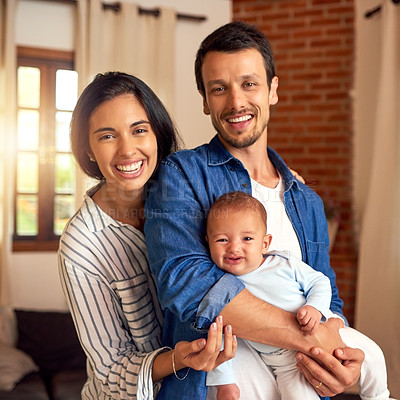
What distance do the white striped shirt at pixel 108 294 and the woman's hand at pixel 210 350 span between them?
210mm

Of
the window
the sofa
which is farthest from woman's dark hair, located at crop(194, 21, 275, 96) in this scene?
the window

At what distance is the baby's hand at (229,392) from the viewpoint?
49.1 inches

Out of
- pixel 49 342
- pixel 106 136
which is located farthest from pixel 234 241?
pixel 49 342

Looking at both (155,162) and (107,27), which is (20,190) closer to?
(107,27)

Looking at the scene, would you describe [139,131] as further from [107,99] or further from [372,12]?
[372,12]

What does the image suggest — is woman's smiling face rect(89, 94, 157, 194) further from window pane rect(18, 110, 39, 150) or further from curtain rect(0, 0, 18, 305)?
window pane rect(18, 110, 39, 150)

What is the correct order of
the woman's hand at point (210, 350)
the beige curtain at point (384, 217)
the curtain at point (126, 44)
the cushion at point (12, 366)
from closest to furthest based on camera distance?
the woman's hand at point (210, 350) → the cushion at point (12, 366) → the beige curtain at point (384, 217) → the curtain at point (126, 44)

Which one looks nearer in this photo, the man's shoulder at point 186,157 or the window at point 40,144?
the man's shoulder at point 186,157

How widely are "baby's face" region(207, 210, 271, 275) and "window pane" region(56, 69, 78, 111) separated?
10.8ft

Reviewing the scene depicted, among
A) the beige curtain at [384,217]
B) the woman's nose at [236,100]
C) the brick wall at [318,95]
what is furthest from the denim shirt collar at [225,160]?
the brick wall at [318,95]

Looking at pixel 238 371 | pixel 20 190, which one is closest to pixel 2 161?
pixel 20 190

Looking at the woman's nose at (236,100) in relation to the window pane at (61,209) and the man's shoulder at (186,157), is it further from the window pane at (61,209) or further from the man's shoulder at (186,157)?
the window pane at (61,209)

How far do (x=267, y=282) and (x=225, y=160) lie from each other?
38cm

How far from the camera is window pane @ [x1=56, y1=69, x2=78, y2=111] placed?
426 cm
